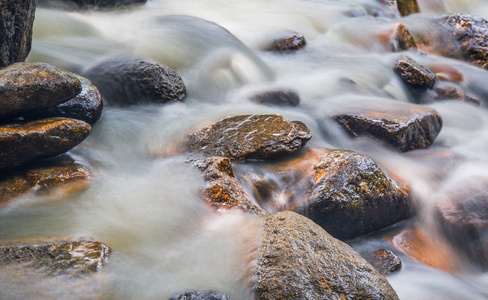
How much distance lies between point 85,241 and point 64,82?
1906mm

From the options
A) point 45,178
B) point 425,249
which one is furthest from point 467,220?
point 45,178

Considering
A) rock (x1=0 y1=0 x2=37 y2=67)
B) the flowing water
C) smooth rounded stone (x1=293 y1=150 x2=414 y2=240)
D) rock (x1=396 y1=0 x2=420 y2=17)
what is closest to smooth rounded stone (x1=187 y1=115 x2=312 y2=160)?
the flowing water

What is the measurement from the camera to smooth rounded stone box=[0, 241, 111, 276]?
9.36 feet

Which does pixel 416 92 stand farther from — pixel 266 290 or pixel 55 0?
pixel 55 0

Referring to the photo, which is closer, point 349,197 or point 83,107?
point 349,197

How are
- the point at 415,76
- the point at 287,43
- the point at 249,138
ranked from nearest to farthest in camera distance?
1. the point at 249,138
2. the point at 415,76
3. the point at 287,43

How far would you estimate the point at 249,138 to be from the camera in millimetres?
4906

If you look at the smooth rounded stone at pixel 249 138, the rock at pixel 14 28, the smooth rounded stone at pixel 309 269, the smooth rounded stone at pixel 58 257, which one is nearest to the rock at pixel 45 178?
the smooth rounded stone at pixel 58 257

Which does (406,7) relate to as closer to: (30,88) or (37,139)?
(30,88)

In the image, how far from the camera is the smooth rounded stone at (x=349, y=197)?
4.38 m

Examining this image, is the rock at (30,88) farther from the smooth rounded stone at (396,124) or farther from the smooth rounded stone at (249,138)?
the smooth rounded stone at (396,124)

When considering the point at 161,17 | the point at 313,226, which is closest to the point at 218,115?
the point at 313,226

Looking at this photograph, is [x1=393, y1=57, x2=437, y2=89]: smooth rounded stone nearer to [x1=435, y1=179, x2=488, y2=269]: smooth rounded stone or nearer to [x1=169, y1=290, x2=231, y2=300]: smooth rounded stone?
[x1=435, y1=179, x2=488, y2=269]: smooth rounded stone

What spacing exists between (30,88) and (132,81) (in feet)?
6.23
